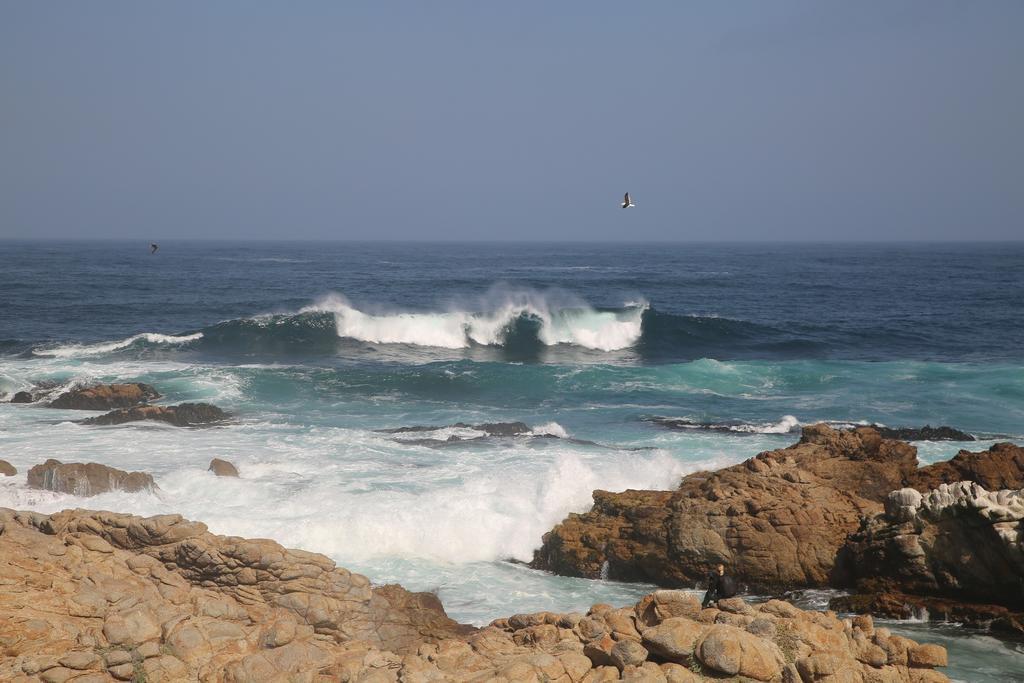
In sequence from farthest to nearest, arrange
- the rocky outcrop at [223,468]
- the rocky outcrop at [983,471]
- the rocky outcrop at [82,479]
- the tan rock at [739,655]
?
1. the rocky outcrop at [223,468]
2. the rocky outcrop at [82,479]
3. the rocky outcrop at [983,471]
4. the tan rock at [739,655]

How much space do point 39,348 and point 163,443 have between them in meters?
17.0

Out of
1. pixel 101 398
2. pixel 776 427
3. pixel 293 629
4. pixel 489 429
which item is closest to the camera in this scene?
pixel 293 629

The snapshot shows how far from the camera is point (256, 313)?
44812 millimetres

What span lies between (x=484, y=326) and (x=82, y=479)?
90.1ft

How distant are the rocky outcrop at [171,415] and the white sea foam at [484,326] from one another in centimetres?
1714

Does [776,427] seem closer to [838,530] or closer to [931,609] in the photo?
[838,530]

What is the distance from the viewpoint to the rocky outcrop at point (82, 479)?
1442cm

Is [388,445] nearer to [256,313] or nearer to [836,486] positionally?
[836,486]

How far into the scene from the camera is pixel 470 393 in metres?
27.1

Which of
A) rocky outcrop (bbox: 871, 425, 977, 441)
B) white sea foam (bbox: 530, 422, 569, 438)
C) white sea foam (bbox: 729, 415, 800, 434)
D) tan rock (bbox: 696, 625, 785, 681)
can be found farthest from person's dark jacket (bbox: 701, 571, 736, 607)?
rocky outcrop (bbox: 871, 425, 977, 441)

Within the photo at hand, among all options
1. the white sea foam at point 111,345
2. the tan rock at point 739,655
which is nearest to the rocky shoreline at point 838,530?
the tan rock at point 739,655

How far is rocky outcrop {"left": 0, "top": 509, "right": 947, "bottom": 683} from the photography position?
7.92 m

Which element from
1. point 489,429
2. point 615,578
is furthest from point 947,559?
point 489,429

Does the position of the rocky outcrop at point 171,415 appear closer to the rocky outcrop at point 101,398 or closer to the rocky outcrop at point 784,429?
the rocky outcrop at point 101,398
